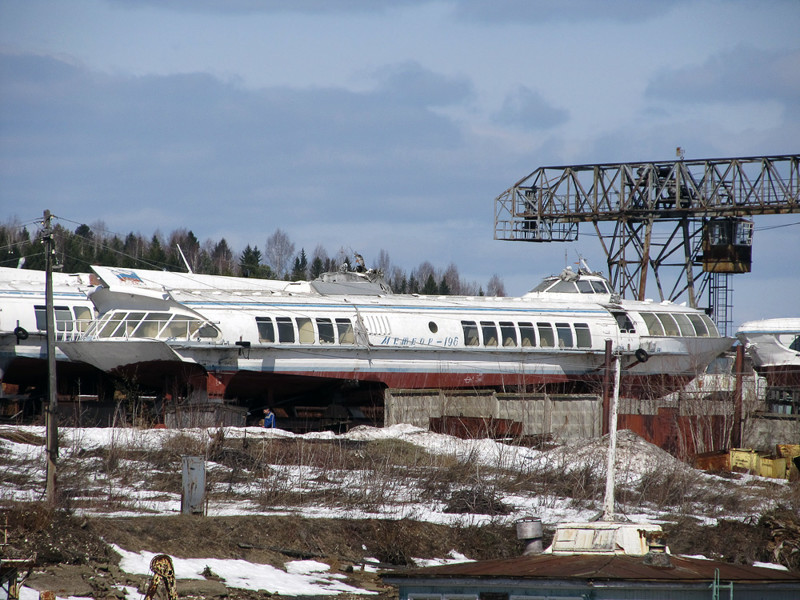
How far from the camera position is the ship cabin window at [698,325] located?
47531 millimetres

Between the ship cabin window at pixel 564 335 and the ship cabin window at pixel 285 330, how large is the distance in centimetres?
1106

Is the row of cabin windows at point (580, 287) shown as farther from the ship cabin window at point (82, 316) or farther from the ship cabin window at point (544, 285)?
the ship cabin window at point (82, 316)

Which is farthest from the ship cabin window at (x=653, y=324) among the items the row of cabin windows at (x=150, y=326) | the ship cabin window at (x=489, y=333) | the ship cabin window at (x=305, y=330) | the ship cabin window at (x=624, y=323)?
the row of cabin windows at (x=150, y=326)

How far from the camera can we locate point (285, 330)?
131 feet

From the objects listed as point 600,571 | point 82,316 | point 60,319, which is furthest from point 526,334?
point 600,571

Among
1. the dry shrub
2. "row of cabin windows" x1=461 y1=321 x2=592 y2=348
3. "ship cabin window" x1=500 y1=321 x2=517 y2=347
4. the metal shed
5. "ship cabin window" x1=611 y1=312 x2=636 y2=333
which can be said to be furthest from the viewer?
"ship cabin window" x1=611 y1=312 x2=636 y2=333

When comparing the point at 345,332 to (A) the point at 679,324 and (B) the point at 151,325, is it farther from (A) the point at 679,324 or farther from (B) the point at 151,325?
(A) the point at 679,324

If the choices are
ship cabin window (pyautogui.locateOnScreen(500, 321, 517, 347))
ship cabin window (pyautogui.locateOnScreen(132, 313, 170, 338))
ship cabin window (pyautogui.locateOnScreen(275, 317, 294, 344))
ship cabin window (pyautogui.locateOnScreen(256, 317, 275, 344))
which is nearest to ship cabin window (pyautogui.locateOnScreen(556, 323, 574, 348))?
ship cabin window (pyautogui.locateOnScreen(500, 321, 517, 347))

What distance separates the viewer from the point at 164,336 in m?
38.2

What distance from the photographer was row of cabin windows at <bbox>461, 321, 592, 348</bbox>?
42.9 metres

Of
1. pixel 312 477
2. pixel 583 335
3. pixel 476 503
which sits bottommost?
pixel 476 503

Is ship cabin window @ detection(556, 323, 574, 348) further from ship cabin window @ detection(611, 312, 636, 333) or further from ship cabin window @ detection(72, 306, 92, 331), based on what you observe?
ship cabin window @ detection(72, 306, 92, 331)

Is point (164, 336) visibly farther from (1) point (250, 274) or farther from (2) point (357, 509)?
(1) point (250, 274)

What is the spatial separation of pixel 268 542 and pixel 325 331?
57.2 feet
